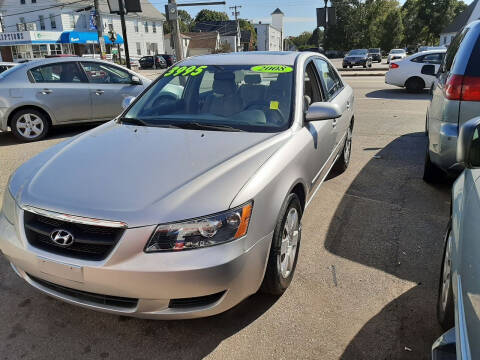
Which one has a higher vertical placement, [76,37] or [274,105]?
[76,37]

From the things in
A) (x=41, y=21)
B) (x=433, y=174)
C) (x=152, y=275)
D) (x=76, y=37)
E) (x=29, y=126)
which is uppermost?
(x=41, y=21)

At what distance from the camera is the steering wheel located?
3176 millimetres

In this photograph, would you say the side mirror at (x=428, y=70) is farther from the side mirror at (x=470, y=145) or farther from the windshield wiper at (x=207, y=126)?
the side mirror at (x=470, y=145)

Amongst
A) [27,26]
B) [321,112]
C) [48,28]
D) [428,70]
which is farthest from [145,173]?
[27,26]

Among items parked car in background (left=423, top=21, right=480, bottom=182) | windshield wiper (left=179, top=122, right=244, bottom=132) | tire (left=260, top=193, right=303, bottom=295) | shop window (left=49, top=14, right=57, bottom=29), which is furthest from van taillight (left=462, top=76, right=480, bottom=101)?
shop window (left=49, top=14, right=57, bottom=29)

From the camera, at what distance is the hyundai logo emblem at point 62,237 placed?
2.13 m

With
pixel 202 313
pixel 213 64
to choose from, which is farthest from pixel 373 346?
pixel 213 64

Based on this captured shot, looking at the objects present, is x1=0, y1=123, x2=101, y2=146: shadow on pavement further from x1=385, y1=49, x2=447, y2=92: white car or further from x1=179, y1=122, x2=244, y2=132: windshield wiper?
x1=385, y1=49, x2=447, y2=92: white car

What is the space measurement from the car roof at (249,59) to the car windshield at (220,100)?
0.29ft

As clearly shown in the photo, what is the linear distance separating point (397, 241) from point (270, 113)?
1.61 metres

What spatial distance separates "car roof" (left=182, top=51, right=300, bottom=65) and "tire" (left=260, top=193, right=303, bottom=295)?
153 cm

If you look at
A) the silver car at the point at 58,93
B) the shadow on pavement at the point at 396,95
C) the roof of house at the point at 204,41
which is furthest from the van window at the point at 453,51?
the roof of house at the point at 204,41

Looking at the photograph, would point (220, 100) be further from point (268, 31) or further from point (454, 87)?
point (268, 31)

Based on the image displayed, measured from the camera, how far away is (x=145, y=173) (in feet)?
8.03
